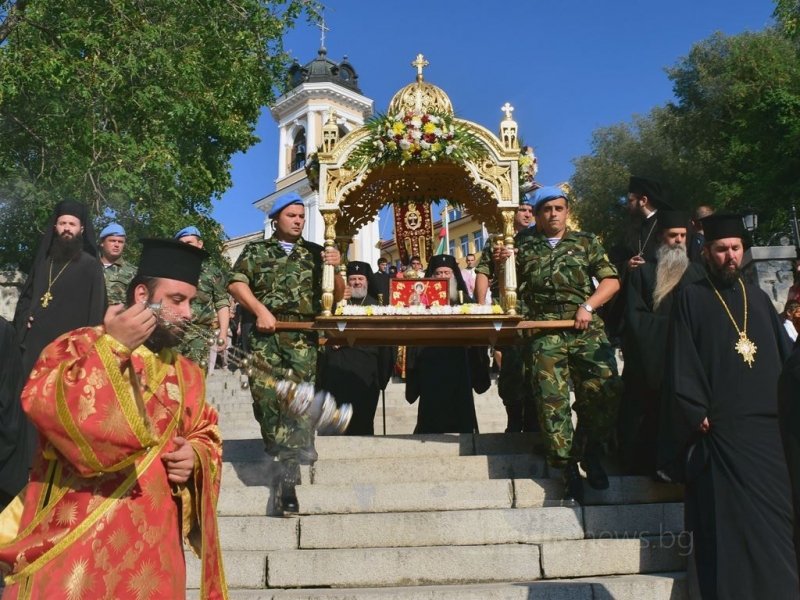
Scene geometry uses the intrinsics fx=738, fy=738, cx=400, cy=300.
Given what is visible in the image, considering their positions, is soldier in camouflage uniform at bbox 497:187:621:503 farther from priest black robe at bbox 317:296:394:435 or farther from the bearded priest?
priest black robe at bbox 317:296:394:435

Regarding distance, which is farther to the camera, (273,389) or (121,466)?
(273,389)

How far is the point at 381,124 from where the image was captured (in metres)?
7.53

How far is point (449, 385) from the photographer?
843cm

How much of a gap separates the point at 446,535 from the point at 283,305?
7.83 feet

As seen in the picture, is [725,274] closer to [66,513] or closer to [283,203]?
[283,203]

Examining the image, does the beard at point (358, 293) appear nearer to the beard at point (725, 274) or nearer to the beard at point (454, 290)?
the beard at point (454, 290)

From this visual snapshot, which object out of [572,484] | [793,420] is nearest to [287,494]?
[572,484]

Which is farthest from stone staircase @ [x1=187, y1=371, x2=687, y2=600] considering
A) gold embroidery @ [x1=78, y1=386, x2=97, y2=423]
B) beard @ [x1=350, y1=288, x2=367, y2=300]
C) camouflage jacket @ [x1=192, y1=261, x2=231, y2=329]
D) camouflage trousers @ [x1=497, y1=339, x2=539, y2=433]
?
beard @ [x1=350, y1=288, x2=367, y2=300]

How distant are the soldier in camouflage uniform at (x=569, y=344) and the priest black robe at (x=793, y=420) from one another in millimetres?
2177

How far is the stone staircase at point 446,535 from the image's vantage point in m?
4.94

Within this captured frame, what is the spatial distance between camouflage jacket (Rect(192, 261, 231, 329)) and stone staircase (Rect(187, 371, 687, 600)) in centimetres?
206

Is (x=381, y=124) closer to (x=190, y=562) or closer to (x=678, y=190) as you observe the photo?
(x=190, y=562)

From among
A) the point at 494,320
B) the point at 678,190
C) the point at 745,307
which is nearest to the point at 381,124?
the point at 494,320

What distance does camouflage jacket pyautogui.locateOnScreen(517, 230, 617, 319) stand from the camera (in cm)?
627
